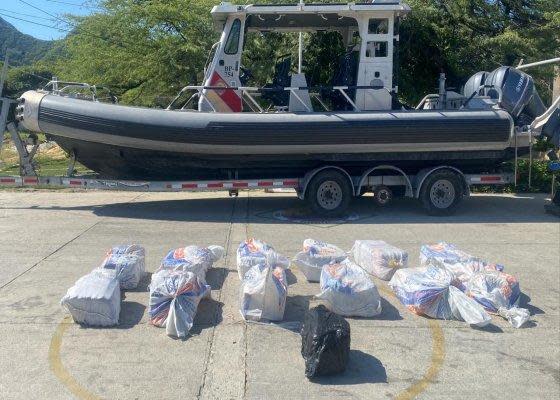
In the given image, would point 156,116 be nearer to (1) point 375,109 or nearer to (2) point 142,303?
(1) point 375,109

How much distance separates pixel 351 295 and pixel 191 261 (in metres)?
1.57

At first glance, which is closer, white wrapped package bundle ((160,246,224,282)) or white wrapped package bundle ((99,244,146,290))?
white wrapped package bundle ((160,246,224,282))

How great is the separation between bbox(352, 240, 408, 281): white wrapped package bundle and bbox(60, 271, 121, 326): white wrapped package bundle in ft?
9.04

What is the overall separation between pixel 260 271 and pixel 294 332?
2.18ft

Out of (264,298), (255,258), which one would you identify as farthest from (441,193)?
(264,298)

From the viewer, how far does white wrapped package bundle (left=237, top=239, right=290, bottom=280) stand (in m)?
5.73

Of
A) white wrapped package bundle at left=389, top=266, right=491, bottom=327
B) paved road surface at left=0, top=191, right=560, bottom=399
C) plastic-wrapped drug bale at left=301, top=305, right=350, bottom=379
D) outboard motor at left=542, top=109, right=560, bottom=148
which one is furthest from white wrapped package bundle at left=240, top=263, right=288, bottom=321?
outboard motor at left=542, top=109, right=560, bottom=148

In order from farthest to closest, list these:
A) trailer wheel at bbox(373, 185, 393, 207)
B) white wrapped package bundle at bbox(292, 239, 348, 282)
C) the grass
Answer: the grass < trailer wheel at bbox(373, 185, 393, 207) < white wrapped package bundle at bbox(292, 239, 348, 282)

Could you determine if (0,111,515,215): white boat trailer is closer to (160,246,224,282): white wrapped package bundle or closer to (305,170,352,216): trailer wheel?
(305,170,352,216): trailer wheel

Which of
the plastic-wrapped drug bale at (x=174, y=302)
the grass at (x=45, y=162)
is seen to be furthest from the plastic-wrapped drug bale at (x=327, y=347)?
the grass at (x=45, y=162)

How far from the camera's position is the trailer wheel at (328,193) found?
978 centimetres

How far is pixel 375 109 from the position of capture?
10148mm

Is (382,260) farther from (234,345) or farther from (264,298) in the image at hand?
(234,345)

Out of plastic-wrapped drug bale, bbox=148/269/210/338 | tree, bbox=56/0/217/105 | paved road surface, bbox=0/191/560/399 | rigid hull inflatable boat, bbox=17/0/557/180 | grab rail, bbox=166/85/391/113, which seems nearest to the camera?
paved road surface, bbox=0/191/560/399
